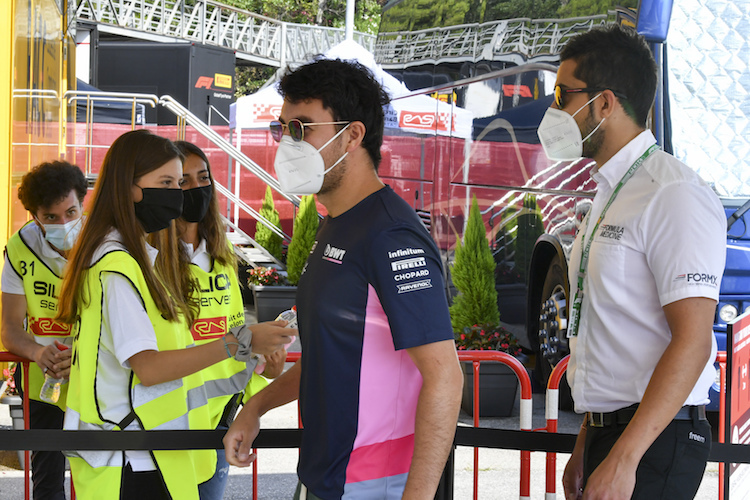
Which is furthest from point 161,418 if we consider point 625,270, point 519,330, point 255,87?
point 255,87

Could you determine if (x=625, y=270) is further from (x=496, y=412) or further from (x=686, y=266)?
(x=496, y=412)

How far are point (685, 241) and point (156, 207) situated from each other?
1.69 m

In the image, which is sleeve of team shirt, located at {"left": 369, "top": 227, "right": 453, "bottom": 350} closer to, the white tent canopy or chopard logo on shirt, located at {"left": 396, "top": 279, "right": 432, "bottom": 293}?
chopard logo on shirt, located at {"left": 396, "top": 279, "right": 432, "bottom": 293}

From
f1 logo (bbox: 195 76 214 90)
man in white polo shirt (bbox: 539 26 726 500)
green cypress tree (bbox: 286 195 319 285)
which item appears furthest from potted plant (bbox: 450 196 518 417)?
f1 logo (bbox: 195 76 214 90)

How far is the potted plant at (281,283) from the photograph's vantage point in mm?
13008

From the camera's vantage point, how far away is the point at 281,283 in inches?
531

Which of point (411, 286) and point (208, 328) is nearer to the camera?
point (411, 286)

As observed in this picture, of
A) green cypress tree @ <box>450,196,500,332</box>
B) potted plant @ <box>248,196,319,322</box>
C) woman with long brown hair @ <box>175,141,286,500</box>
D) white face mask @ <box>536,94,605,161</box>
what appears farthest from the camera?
potted plant @ <box>248,196,319,322</box>

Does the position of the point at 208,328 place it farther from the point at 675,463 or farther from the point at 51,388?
the point at 675,463

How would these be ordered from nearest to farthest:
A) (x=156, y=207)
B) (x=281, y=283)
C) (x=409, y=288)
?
(x=409, y=288) < (x=156, y=207) < (x=281, y=283)

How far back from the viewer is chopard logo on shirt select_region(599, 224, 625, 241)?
220 centimetres

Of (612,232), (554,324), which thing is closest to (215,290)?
(612,232)

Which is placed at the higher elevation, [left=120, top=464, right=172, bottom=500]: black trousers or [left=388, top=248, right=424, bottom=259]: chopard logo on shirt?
[left=388, top=248, right=424, bottom=259]: chopard logo on shirt

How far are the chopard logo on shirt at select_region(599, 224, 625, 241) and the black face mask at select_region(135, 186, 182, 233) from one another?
4.75 ft
